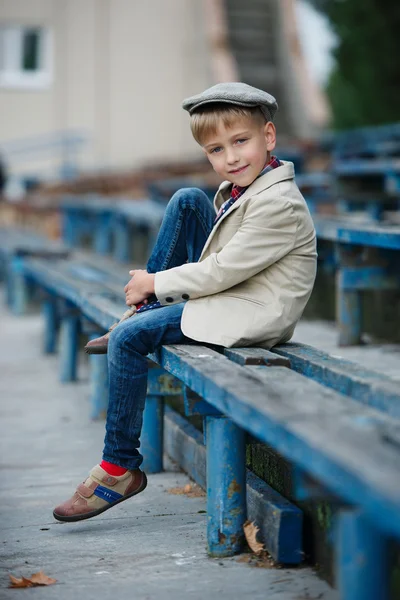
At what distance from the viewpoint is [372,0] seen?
15.9m

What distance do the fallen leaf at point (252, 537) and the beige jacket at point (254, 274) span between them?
0.51 metres

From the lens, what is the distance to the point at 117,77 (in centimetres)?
2011

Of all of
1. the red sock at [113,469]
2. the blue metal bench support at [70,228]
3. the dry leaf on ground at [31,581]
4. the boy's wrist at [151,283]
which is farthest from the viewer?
the blue metal bench support at [70,228]

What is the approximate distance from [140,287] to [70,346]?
2.66m

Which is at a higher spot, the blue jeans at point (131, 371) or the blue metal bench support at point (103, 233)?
the blue metal bench support at point (103, 233)

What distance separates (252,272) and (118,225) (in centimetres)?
617

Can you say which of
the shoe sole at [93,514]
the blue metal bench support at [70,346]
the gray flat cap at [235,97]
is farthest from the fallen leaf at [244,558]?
the blue metal bench support at [70,346]

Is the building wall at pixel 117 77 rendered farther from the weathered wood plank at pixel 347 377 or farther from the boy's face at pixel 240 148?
the weathered wood plank at pixel 347 377

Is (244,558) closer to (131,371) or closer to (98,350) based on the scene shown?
(131,371)

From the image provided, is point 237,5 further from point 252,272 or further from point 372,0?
point 252,272

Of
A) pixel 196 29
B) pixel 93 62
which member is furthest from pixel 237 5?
pixel 93 62

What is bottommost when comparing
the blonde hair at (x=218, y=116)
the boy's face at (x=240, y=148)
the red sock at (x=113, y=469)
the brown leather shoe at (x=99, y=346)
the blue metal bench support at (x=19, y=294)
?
the red sock at (x=113, y=469)

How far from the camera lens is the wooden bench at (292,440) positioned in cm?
199

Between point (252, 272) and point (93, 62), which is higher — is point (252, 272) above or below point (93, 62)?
below
